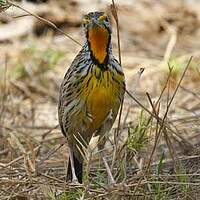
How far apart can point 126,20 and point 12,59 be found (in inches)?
81.6

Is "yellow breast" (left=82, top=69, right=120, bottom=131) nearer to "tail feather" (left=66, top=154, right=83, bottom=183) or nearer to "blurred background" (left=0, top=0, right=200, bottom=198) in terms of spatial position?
"blurred background" (left=0, top=0, right=200, bottom=198)

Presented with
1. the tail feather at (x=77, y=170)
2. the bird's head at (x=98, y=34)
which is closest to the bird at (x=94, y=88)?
the bird's head at (x=98, y=34)

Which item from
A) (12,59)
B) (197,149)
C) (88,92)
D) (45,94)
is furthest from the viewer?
(12,59)

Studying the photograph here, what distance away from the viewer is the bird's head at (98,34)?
4.49 metres

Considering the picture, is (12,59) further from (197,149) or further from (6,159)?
(197,149)

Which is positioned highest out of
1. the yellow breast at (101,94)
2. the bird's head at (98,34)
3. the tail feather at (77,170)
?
the bird's head at (98,34)

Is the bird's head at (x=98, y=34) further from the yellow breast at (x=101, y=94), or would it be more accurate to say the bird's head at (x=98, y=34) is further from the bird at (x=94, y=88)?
the yellow breast at (x=101, y=94)

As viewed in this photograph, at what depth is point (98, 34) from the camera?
4602 millimetres

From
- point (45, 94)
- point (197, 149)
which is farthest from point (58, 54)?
point (197, 149)

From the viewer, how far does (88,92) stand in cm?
477

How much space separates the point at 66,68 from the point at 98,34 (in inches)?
161

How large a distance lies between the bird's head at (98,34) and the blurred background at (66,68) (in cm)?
27

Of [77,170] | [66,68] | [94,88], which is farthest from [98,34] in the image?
[66,68]

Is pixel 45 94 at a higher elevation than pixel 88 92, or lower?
lower
